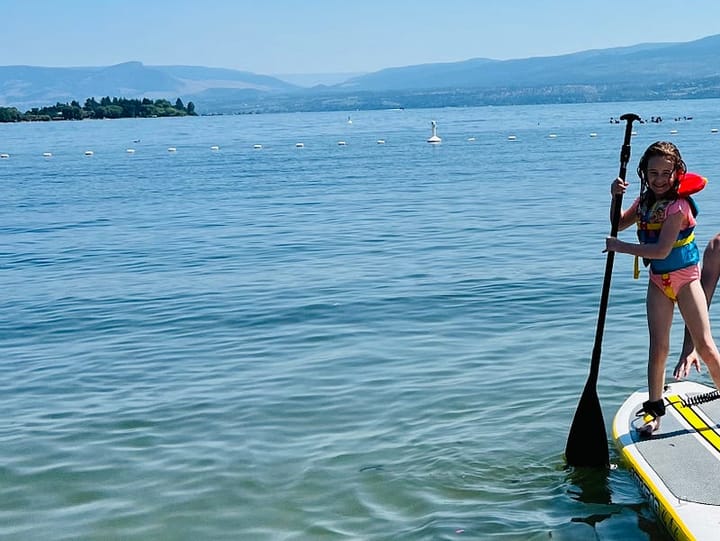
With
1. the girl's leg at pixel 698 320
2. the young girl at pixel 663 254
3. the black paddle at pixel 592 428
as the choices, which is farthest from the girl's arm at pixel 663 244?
the black paddle at pixel 592 428

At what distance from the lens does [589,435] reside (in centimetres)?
711

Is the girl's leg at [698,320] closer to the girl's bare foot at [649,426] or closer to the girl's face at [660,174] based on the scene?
the girl's bare foot at [649,426]

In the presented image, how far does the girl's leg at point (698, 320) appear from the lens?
6457 millimetres

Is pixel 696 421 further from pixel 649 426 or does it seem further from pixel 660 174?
pixel 660 174

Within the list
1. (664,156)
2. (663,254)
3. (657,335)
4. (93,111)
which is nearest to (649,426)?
(657,335)

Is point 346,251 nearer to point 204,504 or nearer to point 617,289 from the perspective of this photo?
point 617,289

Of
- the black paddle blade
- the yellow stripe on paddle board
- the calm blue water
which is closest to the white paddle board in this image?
the yellow stripe on paddle board

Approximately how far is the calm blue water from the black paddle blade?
12 cm

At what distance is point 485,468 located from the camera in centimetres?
754

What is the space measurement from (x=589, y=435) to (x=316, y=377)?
3.66 m

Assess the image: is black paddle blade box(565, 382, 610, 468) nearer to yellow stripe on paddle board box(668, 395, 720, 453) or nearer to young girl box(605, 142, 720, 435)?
young girl box(605, 142, 720, 435)

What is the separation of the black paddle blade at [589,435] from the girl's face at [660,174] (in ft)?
4.98

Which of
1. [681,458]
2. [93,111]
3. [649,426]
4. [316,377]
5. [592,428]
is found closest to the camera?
[681,458]

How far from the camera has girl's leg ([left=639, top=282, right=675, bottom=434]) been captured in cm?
659
